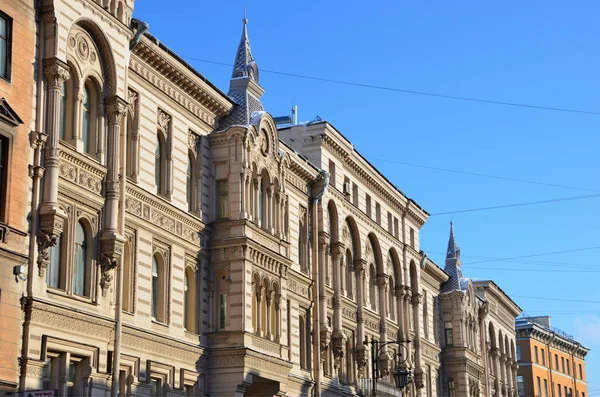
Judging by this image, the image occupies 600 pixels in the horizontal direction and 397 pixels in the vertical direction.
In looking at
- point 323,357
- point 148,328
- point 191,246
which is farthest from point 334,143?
point 148,328

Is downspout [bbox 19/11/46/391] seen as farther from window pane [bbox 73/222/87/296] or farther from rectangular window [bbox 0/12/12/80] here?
window pane [bbox 73/222/87/296]

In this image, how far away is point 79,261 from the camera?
31.4 metres

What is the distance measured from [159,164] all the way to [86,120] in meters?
5.51

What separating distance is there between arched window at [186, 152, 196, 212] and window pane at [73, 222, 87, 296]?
27.0 ft

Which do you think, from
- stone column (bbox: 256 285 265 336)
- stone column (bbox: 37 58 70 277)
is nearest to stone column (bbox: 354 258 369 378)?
stone column (bbox: 256 285 265 336)

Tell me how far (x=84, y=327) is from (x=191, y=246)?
8867mm

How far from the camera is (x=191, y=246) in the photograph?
38.9m

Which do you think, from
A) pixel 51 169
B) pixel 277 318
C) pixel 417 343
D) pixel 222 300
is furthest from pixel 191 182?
pixel 417 343

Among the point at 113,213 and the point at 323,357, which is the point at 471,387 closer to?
the point at 323,357

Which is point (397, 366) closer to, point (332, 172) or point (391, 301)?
point (391, 301)

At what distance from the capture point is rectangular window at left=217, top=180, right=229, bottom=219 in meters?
41.2

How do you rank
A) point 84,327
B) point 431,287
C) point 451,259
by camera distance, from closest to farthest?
1. point 84,327
2. point 431,287
3. point 451,259

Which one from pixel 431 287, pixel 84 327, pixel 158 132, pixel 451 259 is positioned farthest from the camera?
pixel 451 259

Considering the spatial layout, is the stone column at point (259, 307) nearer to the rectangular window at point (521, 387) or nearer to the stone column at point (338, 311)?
the stone column at point (338, 311)
